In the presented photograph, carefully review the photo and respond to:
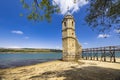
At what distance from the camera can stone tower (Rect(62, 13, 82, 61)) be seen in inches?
1155

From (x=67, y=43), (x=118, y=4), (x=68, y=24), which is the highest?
(x=68, y=24)

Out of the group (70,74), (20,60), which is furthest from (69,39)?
(20,60)

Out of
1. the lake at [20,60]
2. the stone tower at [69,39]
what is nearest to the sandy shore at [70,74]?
the stone tower at [69,39]

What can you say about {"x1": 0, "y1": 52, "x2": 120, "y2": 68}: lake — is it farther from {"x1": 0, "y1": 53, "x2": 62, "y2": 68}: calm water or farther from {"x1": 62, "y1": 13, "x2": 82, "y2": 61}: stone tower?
{"x1": 62, "y1": 13, "x2": 82, "y2": 61}: stone tower

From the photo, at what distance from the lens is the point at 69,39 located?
2955cm

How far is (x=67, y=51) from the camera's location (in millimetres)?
29234

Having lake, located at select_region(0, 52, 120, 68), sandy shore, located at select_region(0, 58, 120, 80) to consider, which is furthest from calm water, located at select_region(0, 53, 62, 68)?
sandy shore, located at select_region(0, 58, 120, 80)

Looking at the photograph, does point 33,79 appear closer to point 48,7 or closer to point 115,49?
point 48,7

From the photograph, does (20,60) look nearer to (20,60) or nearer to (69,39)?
(20,60)

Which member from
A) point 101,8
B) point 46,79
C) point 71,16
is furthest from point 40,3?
point 71,16

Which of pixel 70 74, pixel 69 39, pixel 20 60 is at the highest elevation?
pixel 69 39

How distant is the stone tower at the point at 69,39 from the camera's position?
2934cm

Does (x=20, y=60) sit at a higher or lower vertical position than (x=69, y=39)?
lower

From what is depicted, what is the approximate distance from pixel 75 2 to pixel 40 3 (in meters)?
2.71
